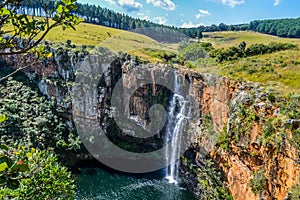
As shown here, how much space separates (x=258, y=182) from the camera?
20344 mm

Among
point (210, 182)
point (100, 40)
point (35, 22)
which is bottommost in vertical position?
point (210, 182)

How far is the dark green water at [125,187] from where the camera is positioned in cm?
2978

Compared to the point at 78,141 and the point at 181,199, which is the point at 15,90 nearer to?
the point at 78,141

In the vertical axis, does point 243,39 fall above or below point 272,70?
above

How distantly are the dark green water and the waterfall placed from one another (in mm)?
1872

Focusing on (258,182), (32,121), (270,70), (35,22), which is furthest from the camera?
(32,121)

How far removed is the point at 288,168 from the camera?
17906mm

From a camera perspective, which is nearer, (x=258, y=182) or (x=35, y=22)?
(x=35, y=22)

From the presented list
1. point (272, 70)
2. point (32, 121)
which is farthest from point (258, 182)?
point (32, 121)

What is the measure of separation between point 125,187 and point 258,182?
55.0 ft

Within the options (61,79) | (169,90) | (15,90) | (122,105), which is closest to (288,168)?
(169,90)

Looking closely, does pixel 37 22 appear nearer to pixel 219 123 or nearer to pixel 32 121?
pixel 219 123

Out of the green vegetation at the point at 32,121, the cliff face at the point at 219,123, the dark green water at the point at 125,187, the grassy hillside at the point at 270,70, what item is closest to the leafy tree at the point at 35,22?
the cliff face at the point at 219,123

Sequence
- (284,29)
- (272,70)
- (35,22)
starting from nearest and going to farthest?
(35,22), (272,70), (284,29)
